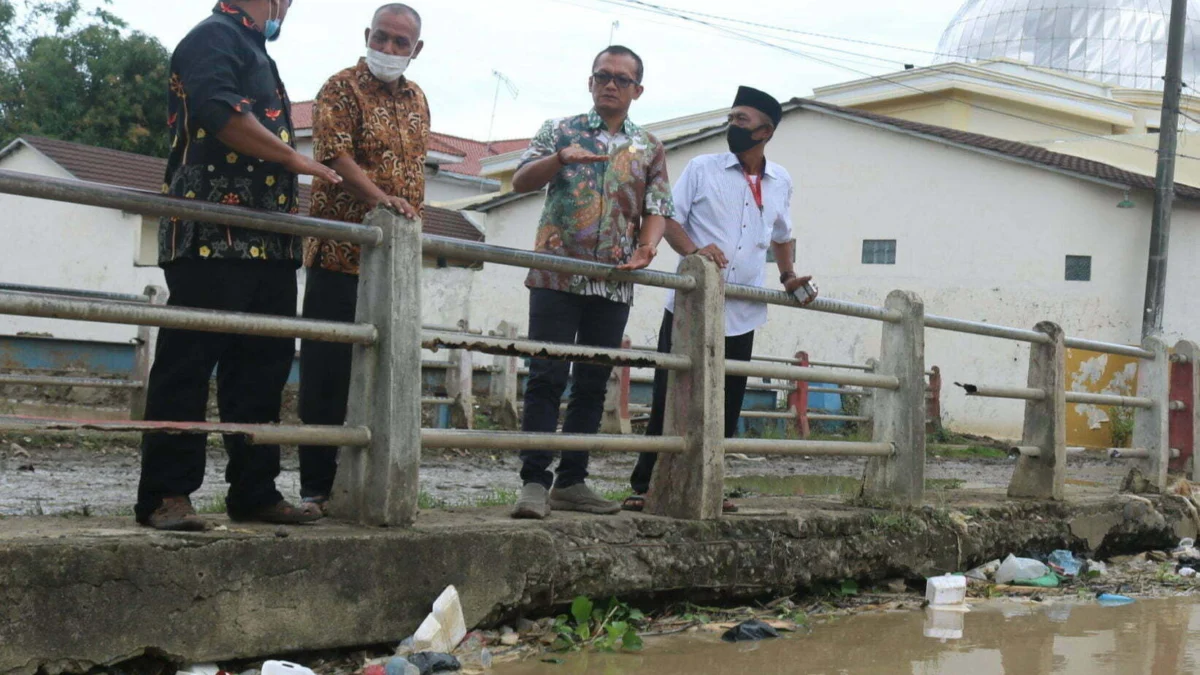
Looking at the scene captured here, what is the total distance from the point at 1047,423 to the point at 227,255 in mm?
4499

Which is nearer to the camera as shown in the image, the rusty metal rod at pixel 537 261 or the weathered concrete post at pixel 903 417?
the rusty metal rod at pixel 537 261

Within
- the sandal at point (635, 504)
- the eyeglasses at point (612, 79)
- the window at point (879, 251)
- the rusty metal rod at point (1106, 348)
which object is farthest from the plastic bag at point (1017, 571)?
the window at point (879, 251)

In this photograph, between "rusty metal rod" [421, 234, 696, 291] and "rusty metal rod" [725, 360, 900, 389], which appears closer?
"rusty metal rod" [421, 234, 696, 291]

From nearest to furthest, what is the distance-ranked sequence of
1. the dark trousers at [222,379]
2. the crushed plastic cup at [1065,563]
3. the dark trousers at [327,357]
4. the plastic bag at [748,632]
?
the dark trousers at [222,379]
the dark trousers at [327,357]
the plastic bag at [748,632]
the crushed plastic cup at [1065,563]

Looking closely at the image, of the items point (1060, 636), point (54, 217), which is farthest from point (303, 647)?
point (54, 217)

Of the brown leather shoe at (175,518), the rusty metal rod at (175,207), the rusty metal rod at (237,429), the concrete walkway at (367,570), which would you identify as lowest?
the concrete walkway at (367,570)

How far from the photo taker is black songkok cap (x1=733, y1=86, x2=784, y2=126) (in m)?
5.34

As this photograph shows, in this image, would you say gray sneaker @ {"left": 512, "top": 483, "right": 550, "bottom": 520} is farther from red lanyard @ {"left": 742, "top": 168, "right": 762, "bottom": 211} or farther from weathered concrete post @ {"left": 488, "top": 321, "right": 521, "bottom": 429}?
weathered concrete post @ {"left": 488, "top": 321, "right": 521, "bottom": 429}

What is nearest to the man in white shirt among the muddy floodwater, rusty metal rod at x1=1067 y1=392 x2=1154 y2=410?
the muddy floodwater

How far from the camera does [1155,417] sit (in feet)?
24.9

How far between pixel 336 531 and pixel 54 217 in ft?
77.5

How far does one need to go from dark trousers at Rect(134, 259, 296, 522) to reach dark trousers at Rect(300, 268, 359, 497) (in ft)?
0.61

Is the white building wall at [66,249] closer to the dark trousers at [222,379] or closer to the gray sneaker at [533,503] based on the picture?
the gray sneaker at [533,503]

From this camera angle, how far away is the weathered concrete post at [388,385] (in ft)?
12.3
